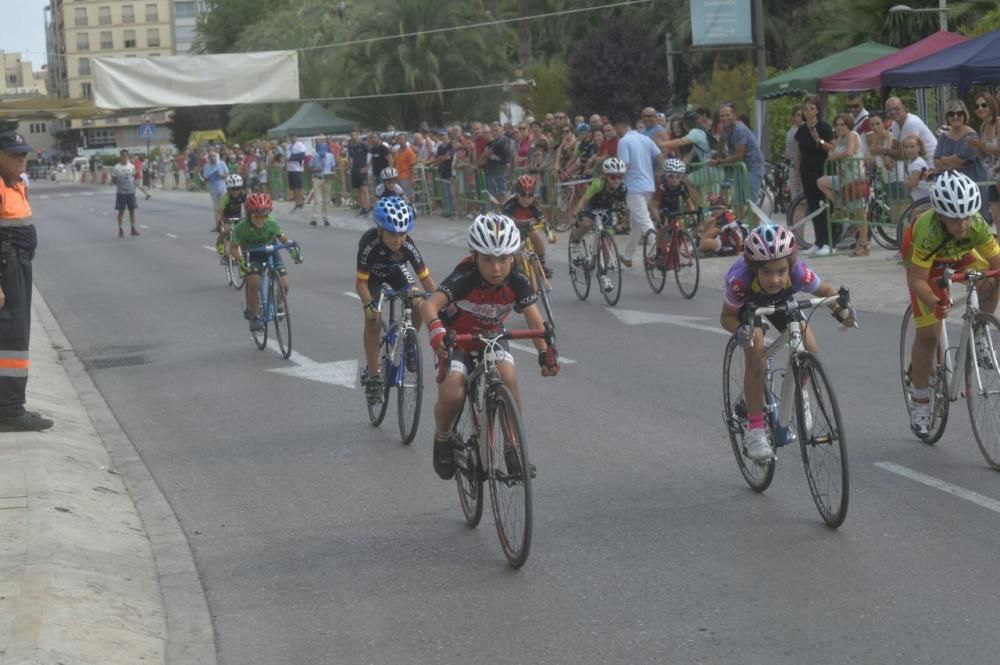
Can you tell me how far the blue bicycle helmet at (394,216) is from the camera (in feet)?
34.1

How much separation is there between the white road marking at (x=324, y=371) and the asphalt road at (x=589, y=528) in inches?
8.4

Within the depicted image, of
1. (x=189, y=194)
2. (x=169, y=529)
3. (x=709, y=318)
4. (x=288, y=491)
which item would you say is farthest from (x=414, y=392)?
(x=189, y=194)

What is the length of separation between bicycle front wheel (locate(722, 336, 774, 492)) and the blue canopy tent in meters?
11.6

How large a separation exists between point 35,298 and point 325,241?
9152 mm

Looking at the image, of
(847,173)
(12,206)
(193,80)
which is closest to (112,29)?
(193,80)

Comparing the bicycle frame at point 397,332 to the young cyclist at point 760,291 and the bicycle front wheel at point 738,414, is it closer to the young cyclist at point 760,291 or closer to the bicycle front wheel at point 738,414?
the bicycle front wheel at point 738,414

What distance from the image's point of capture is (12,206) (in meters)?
10.7

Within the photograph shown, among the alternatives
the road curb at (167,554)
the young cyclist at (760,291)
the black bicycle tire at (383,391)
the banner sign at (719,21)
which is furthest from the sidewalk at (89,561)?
the banner sign at (719,21)

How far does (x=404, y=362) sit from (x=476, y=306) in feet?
8.46

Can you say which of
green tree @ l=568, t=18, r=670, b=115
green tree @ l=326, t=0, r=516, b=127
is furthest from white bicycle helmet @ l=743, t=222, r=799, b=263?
green tree @ l=326, t=0, r=516, b=127

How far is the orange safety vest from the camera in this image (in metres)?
10.6

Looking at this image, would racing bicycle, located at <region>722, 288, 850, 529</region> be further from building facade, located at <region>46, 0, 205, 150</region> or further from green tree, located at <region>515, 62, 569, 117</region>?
building facade, located at <region>46, 0, 205, 150</region>

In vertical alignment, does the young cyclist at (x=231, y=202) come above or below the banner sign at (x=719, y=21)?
below

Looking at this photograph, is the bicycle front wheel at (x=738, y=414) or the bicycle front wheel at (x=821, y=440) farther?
the bicycle front wheel at (x=738, y=414)
